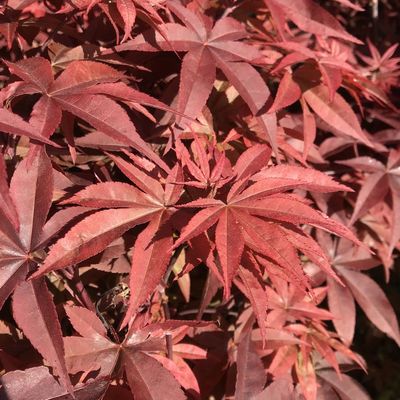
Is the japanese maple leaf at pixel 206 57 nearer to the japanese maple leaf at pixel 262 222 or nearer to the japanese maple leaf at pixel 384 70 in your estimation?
the japanese maple leaf at pixel 262 222

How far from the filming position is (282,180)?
1.00 meters

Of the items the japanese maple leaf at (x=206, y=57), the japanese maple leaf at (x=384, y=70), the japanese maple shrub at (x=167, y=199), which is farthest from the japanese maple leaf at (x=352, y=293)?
the japanese maple leaf at (x=206, y=57)

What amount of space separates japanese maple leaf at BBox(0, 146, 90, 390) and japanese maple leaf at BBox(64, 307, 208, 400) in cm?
14

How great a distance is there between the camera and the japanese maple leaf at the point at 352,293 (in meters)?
1.71

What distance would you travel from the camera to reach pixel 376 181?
63.9 inches

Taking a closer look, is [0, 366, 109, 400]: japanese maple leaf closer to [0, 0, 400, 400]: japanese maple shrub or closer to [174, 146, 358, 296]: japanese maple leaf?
[0, 0, 400, 400]: japanese maple shrub

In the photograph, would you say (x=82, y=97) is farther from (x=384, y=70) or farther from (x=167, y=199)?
(x=384, y=70)

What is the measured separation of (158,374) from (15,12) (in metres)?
0.81

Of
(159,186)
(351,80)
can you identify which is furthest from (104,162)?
(351,80)

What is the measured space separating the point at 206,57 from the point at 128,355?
63cm

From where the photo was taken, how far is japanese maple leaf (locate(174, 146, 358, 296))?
2.99 feet

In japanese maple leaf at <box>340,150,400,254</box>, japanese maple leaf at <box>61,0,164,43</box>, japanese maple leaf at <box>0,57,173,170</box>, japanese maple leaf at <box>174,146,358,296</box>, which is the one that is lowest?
japanese maple leaf at <box>340,150,400,254</box>

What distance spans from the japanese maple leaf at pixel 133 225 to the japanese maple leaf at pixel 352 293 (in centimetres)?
81

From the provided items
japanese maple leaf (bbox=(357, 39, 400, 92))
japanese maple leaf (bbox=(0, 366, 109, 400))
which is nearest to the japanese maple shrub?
japanese maple leaf (bbox=(0, 366, 109, 400))
